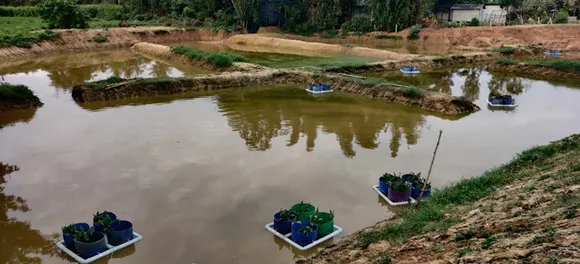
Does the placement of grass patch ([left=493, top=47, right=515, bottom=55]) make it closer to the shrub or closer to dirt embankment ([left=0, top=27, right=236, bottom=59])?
dirt embankment ([left=0, top=27, right=236, bottom=59])

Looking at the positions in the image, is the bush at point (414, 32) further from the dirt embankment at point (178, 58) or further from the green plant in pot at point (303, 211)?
the green plant in pot at point (303, 211)

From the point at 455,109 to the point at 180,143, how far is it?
29.8 ft

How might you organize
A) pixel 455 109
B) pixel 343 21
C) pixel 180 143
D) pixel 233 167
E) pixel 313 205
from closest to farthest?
pixel 313 205
pixel 233 167
pixel 180 143
pixel 455 109
pixel 343 21

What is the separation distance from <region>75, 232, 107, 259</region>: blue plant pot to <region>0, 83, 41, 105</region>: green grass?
38.3 feet

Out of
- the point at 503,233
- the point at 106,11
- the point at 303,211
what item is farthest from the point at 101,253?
the point at 106,11

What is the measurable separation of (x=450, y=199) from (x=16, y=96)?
15231mm

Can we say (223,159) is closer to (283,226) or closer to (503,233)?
(283,226)

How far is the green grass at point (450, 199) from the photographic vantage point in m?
5.63

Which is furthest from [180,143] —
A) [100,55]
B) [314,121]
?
[100,55]

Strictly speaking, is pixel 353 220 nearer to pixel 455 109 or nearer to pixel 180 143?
pixel 180 143

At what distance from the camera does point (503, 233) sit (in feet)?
14.1

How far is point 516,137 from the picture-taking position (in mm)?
11648

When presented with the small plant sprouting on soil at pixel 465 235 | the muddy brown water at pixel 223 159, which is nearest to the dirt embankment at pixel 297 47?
the muddy brown water at pixel 223 159

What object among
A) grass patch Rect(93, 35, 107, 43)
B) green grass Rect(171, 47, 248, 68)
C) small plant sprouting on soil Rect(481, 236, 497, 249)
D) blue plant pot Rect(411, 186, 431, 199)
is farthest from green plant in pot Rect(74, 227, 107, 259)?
grass patch Rect(93, 35, 107, 43)
